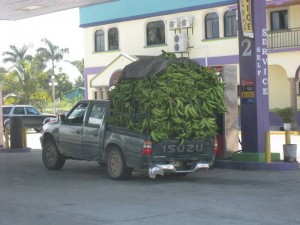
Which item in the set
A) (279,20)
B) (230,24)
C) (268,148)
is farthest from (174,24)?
(268,148)

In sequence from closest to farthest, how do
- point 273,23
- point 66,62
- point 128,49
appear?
point 273,23 → point 128,49 → point 66,62

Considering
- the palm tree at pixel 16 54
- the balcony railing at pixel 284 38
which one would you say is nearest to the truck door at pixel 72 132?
the balcony railing at pixel 284 38

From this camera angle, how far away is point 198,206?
9656 millimetres

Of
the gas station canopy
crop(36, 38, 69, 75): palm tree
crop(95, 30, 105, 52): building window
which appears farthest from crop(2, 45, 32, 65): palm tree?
the gas station canopy

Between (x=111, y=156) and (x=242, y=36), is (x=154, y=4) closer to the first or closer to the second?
(x=242, y=36)

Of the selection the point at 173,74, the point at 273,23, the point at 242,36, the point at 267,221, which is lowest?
the point at 267,221

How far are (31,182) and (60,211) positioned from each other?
12.6 ft

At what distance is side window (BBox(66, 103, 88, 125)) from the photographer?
14281 millimetres

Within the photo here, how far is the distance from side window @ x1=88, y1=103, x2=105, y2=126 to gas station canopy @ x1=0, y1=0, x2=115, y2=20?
814 centimetres

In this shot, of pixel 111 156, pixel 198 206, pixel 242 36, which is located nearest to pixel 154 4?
pixel 242 36

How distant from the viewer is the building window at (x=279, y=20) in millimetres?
33062

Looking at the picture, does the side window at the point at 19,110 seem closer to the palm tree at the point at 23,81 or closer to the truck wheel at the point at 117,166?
the palm tree at the point at 23,81

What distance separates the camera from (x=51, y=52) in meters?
75.6

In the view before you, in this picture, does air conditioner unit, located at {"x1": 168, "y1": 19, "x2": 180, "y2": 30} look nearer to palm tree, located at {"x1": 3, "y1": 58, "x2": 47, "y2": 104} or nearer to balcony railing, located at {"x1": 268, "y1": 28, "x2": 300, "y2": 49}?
balcony railing, located at {"x1": 268, "y1": 28, "x2": 300, "y2": 49}
